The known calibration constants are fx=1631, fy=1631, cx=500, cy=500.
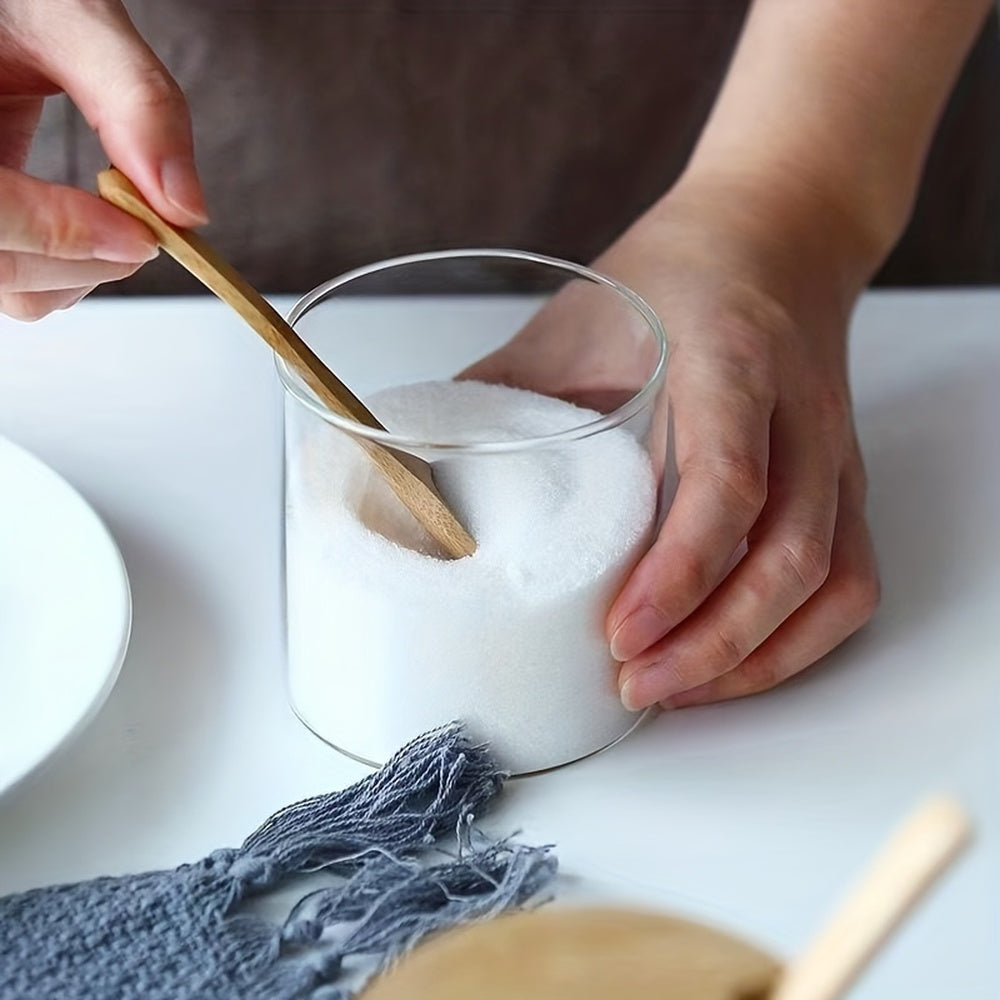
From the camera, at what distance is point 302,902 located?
0.46 meters

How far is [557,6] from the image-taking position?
34.3 inches

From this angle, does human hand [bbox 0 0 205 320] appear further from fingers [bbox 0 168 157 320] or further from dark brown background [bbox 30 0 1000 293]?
dark brown background [bbox 30 0 1000 293]

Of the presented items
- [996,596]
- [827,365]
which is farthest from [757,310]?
[996,596]

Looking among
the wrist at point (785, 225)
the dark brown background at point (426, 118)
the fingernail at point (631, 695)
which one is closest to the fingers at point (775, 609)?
the fingernail at point (631, 695)

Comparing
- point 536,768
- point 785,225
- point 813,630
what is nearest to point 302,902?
point 536,768

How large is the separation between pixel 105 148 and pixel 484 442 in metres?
0.15

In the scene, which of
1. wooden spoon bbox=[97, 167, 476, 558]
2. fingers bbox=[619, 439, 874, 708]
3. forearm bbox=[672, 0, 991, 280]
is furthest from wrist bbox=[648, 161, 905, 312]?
wooden spoon bbox=[97, 167, 476, 558]

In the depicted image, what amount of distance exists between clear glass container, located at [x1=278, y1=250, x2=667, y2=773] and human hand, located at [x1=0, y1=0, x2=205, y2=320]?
62 millimetres

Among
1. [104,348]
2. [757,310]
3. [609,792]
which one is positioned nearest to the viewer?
[609,792]

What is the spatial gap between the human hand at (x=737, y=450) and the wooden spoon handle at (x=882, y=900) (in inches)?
8.6

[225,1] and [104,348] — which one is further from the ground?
[225,1]

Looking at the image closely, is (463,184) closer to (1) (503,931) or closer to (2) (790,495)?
(2) (790,495)

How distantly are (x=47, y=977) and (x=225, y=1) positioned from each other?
56 centimetres

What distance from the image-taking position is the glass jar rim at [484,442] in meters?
0.46
